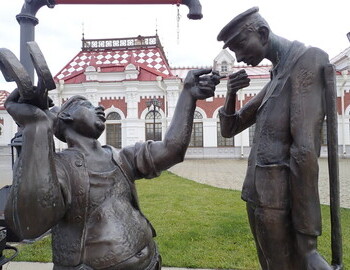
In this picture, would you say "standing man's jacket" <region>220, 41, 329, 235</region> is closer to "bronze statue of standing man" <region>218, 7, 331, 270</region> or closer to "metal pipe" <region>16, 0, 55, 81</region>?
"bronze statue of standing man" <region>218, 7, 331, 270</region>

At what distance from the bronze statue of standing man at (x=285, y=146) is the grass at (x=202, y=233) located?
205 cm

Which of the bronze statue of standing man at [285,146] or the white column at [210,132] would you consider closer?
the bronze statue of standing man at [285,146]

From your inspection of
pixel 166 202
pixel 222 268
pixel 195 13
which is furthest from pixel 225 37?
pixel 166 202

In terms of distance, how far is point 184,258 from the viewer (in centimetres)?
333

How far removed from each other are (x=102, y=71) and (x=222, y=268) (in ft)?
52.4

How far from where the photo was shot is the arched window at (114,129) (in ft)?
58.9

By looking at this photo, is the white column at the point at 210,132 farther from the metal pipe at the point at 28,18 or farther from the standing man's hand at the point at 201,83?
the standing man's hand at the point at 201,83

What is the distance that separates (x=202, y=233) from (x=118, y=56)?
1671 centimetres

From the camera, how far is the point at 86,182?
1324 mm

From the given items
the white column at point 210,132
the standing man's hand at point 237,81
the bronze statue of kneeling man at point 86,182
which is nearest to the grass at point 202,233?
the bronze statue of kneeling man at point 86,182

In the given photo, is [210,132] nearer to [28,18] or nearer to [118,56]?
[118,56]

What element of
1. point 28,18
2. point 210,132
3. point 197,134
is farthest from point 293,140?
point 197,134

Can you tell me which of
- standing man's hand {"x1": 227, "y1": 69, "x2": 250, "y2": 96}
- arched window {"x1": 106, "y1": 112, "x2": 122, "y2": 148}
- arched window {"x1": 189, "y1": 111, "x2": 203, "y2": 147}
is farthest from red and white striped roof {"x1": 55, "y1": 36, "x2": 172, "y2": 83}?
standing man's hand {"x1": 227, "y1": 69, "x2": 250, "y2": 96}

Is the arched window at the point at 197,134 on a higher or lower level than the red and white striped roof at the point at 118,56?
lower
